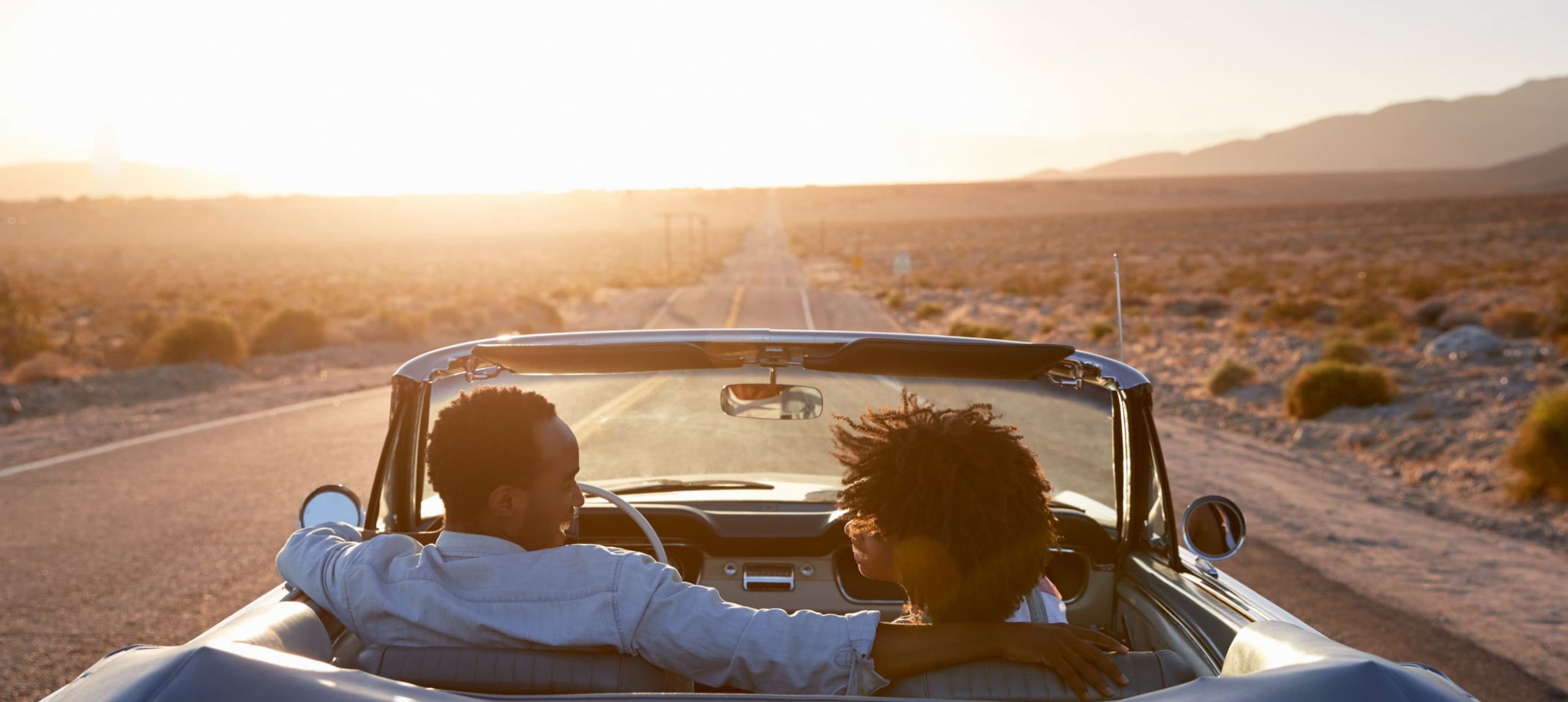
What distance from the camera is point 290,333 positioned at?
2555cm

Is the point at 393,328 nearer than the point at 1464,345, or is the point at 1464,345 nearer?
the point at 1464,345

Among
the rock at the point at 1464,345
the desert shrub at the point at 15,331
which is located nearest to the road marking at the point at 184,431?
the desert shrub at the point at 15,331

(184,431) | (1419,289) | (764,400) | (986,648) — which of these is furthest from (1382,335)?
(986,648)

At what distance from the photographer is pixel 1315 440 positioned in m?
13.9

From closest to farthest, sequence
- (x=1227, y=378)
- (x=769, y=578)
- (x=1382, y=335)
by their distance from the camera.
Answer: (x=769, y=578) < (x=1227, y=378) < (x=1382, y=335)

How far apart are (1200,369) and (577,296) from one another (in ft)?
92.6

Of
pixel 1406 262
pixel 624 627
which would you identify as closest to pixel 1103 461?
pixel 624 627

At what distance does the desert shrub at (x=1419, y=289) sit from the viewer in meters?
34.0

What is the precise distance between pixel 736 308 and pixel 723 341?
116ft

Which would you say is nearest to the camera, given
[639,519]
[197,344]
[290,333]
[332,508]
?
[639,519]

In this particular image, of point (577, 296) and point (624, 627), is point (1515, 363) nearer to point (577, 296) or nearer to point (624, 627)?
point (624, 627)

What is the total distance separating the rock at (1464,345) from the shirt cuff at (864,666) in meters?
21.1

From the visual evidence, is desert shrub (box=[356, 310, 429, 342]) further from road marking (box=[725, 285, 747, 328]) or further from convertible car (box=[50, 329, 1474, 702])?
convertible car (box=[50, 329, 1474, 702])

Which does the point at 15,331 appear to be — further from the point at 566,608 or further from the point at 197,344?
the point at 566,608
